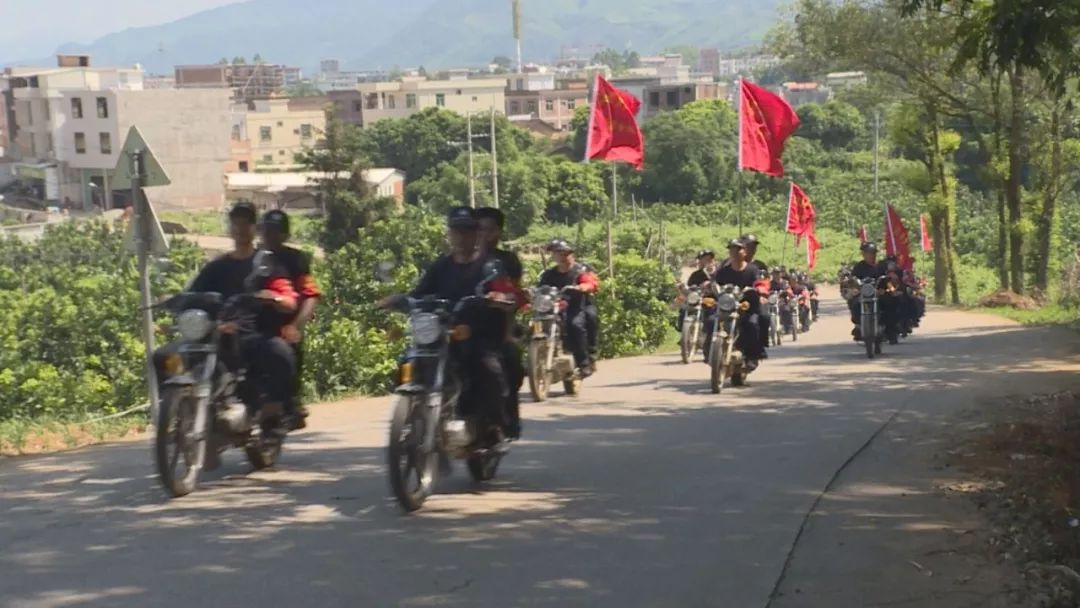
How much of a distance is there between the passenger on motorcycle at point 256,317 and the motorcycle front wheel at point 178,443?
537 mm

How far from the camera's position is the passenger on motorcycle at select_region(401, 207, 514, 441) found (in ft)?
27.2

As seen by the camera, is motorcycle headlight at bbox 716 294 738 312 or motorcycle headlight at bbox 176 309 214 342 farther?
motorcycle headlight at bbox 716 294 738 312

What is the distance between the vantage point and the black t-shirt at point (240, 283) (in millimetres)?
8719

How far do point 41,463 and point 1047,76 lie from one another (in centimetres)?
868

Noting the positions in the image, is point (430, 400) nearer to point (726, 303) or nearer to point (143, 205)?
point (143, 205)

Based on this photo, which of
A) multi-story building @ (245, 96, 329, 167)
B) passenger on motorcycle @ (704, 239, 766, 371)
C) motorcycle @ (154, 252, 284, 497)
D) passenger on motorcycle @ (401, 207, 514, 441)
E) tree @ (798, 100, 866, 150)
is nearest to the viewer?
motorcycle @ (154, 252, 284, 497)

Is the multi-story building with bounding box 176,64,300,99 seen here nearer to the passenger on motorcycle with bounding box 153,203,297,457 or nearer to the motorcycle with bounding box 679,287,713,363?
the motorcycle with bounding box 679,287,713,363

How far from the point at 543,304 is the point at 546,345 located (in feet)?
1.51

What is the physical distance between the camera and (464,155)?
7156cm

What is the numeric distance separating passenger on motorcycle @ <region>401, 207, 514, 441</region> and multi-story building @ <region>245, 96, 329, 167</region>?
93350mm

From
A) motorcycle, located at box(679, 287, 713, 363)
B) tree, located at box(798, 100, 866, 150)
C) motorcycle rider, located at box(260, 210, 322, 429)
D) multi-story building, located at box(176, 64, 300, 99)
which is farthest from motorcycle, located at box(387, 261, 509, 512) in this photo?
multi-story building, located at box(176, 64, 300, 99)

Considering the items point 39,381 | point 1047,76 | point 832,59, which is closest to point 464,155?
point 832,59

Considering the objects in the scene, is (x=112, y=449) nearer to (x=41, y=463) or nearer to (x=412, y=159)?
(x=41, y=463)

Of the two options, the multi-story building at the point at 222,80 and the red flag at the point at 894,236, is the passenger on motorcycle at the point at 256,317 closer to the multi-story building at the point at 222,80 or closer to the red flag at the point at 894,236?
the red flag at the point at 894,236
